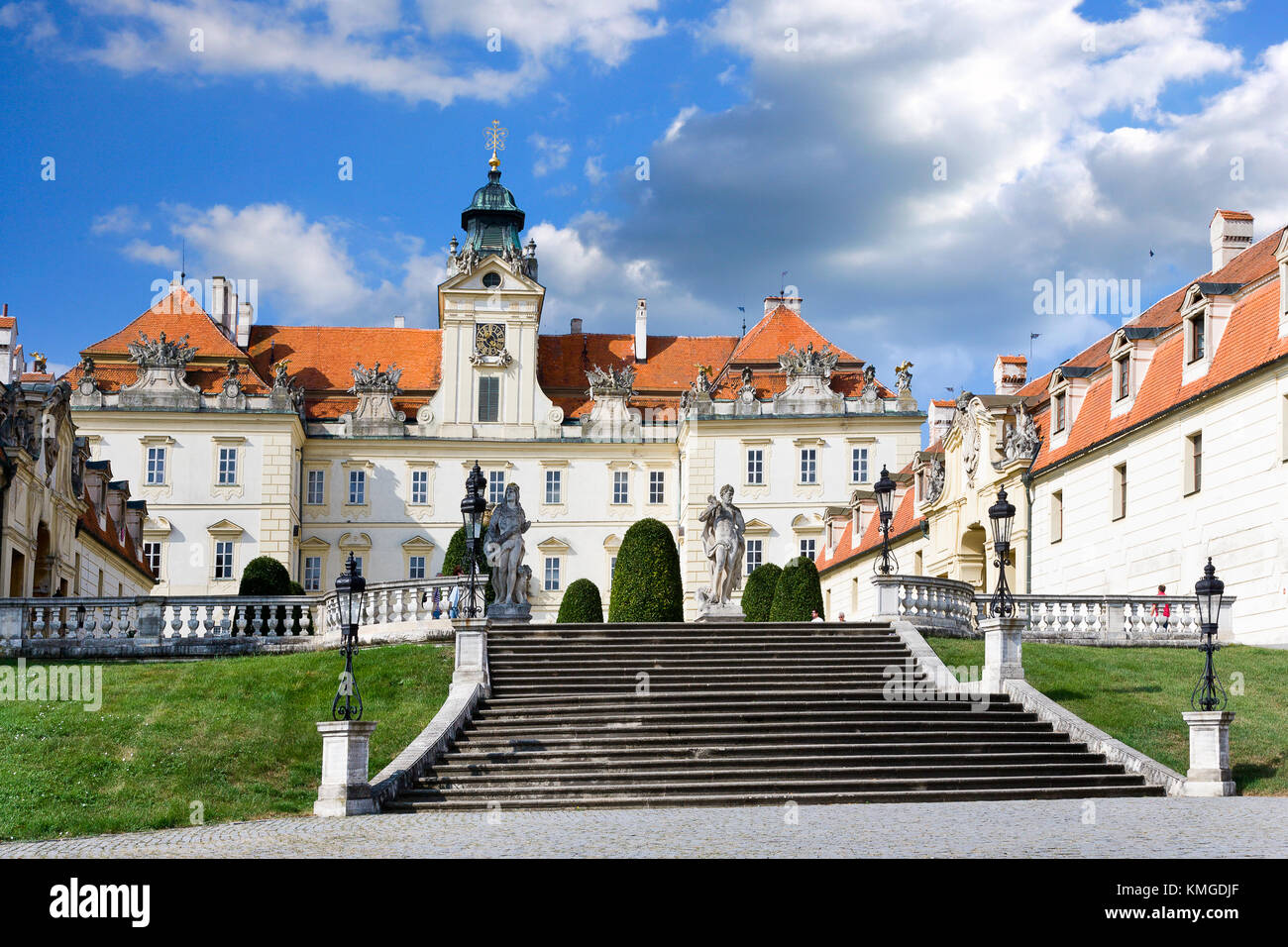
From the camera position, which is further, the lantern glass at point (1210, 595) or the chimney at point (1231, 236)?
the chimney at point (1231, 236)

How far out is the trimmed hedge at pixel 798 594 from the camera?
3581 cm

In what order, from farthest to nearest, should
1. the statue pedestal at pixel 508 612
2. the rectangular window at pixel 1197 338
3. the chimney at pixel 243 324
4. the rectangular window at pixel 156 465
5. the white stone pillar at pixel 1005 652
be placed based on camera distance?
1. the chimney at pixel 243 324
2. the rectangular window at pixel 156 465
3. the rectangular window at pixel 1197 338
4. the statue pedestal at pixel 508 612
5. the white stone pillar at pixel 1005 652

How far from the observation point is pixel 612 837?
15672mm

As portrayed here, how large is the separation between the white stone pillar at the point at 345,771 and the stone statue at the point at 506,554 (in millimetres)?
9947

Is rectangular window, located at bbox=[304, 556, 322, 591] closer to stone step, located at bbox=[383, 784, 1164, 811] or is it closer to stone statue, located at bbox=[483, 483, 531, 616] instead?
stone statue, located at bbox=[483, 483, 531, 616]

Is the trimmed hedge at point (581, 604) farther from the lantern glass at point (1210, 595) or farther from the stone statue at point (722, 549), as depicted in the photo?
the lantern glass at point (1210, 595)

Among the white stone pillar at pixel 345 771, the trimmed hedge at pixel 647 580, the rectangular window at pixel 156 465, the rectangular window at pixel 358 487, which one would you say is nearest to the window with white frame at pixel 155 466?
the rectangular window at pixel 156 465

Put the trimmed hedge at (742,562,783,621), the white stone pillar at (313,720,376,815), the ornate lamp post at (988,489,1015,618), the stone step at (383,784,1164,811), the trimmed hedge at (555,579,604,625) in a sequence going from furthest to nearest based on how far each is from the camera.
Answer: the trimmed hedge at (742,562,783,621) → the trimmed hedge at (555,579,604,625) → the ornate lamp post at (988,489,1015,618) → the stone step at (383,784,1164,811) → the white stone pillar at (313,720,376,815)

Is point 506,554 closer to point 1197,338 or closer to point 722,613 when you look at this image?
point 722,613

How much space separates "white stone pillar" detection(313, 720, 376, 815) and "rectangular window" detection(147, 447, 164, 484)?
4885cm

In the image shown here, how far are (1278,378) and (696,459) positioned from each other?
126 ft

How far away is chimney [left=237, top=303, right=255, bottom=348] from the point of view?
7244 cm

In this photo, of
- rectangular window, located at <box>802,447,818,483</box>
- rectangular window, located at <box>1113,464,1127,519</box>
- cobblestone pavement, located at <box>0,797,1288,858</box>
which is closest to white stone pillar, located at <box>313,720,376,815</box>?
cobblestone pavement, located at <box>0,797,1288,858</box>

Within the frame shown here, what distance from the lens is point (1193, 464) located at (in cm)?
3275
